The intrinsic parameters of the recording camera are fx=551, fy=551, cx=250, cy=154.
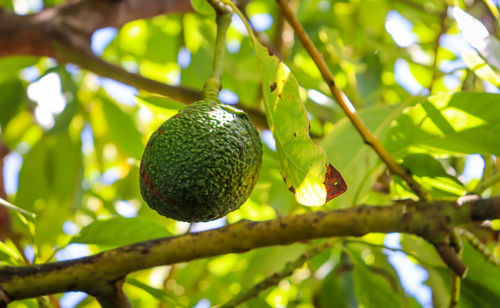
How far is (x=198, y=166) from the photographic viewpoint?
89cm

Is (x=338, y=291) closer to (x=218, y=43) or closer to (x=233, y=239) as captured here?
(x=233, y=239)

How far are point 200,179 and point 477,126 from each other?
539mm

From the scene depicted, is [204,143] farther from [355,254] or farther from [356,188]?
[355,254]

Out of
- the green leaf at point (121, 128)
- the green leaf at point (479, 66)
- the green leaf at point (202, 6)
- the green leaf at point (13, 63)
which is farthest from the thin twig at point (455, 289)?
the green leaf at point (13, 63)

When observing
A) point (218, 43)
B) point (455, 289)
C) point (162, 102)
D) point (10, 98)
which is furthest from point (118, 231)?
point (10, 98)

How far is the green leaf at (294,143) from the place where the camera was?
0.80 metres

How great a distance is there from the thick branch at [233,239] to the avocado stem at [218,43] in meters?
0.25

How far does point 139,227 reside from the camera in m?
1.20

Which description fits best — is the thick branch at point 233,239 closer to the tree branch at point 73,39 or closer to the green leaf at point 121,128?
the tree branch at point 73,39

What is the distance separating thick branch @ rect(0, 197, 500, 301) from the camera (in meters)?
0.92

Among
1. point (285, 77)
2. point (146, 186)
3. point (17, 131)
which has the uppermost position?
point (285, 77)

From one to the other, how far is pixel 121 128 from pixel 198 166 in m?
1.36

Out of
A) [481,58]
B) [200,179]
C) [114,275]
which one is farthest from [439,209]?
[114,275]

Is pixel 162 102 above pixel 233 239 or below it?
above
